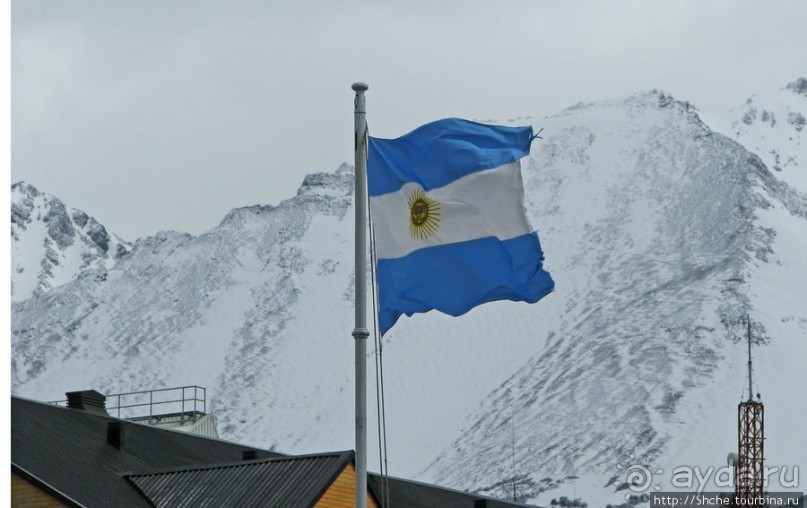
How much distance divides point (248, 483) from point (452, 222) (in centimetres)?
1382

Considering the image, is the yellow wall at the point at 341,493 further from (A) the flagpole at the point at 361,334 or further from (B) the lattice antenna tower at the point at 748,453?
(B) the lattice antenna tower at the point at 748,453

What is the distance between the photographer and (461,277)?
1870 cm

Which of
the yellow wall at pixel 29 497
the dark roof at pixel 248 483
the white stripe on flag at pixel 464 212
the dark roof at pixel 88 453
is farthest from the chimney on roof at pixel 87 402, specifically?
the white stripe on flag at pixel 464 212

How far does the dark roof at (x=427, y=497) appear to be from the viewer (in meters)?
38.8

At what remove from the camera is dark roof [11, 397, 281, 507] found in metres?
30.3

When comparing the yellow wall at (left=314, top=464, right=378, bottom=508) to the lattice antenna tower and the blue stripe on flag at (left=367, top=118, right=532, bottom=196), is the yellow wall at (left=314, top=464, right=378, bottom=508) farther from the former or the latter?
the lattice antenna tower

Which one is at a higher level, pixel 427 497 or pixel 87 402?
pixel 87 402

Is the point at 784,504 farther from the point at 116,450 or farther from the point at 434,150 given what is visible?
the point at 434,150

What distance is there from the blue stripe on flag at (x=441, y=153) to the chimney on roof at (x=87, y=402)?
28153mm

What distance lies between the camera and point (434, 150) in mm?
18984

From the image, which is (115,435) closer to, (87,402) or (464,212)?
(87,402)

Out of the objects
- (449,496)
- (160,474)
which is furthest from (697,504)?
(160,474)

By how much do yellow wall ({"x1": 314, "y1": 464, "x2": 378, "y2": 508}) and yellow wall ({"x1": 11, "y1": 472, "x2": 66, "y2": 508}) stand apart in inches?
179

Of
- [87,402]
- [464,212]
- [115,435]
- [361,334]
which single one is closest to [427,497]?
[115,435]
